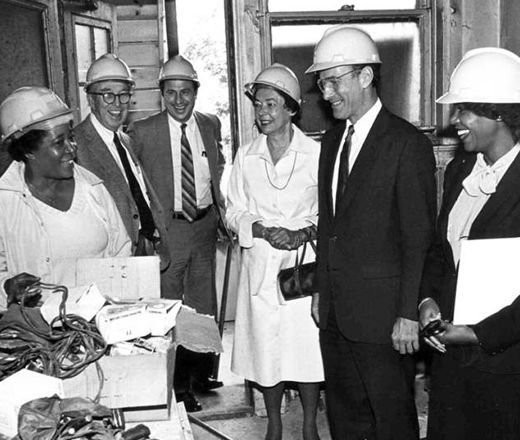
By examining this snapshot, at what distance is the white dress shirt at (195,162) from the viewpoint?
161 inches

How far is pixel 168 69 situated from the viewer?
13.6 feet

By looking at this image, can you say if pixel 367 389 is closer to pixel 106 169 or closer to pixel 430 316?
Answer: pixel 430 316

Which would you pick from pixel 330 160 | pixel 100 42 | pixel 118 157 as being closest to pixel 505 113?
pixel 330 160

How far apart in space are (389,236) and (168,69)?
2147 mm

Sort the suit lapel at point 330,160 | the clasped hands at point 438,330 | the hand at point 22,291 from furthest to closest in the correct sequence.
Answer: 1. the suit lapel at point 330,160
2. the clasped hands at point 438,330
3. the hand at point 22,291

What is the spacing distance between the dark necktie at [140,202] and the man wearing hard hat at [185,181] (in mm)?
461

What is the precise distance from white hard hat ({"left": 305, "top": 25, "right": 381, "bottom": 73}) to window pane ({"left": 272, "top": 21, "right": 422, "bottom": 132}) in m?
1.19

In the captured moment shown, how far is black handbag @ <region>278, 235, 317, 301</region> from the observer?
10.5ft

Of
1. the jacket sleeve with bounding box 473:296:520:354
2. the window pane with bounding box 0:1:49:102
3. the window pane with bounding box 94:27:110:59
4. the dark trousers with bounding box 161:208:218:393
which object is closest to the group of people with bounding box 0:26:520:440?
the jacket sleeve with bounding box 473:296:520:354

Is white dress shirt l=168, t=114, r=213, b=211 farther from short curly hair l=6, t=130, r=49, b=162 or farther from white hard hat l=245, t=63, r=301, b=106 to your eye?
short curly hair l=6, t=130, r=49, b=162

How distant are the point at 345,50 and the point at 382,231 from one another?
74 cm

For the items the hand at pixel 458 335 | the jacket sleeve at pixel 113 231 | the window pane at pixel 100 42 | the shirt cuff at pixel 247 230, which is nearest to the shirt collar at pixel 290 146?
the shirt cuff at pixel 247 230

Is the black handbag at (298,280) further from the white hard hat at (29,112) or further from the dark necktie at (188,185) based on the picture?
the white hard hat at (29,112)

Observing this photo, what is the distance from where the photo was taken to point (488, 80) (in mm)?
2176
